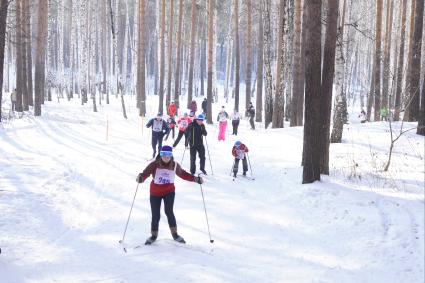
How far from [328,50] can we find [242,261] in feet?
19.2

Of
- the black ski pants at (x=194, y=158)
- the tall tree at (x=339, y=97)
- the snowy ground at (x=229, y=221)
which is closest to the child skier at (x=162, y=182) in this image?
the snowy ground at (x=229, y=221)

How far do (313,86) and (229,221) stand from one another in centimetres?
371

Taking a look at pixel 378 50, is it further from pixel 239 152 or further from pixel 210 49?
pixel 239 152

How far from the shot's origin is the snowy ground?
6.01m

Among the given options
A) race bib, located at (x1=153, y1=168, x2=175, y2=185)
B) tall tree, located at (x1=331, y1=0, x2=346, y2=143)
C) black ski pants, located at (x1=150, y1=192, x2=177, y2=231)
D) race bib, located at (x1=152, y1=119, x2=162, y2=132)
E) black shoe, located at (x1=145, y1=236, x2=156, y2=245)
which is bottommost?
black shoe, located at (x1=145, y1=236, x2=156, y2=245)

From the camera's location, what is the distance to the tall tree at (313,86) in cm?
970

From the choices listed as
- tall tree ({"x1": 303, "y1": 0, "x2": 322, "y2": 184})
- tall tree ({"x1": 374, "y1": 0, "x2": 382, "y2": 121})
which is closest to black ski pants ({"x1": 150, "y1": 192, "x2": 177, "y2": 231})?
tall tree ({"x1": 303, "y1": 0, "x2": 322, "y2": 184})

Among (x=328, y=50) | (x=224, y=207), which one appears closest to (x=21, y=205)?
(x=224, y=207)

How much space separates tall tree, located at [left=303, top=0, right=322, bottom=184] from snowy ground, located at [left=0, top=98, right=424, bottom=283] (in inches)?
22.1

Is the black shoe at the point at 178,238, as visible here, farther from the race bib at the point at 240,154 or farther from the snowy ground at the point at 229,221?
the race bib at the point at 240,154

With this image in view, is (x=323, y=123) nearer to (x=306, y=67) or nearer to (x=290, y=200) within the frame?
(x=306, y=67)

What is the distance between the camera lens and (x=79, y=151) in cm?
1560

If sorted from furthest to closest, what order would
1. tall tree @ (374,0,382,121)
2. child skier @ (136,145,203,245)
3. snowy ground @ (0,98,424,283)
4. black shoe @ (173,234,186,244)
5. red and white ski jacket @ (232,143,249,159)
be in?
1. tall tree @ (374,0,382,121)
2. red and white ski jacket @ (232,143,249,159)
3. black shoe @ (173,234,186,244)
4. child skier @ (136,145,203,245)
5. snowy ground @ (0,98,424,283)

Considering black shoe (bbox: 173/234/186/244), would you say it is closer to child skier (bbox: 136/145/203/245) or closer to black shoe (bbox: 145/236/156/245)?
child skier (bbox: 136/145/203/245)
